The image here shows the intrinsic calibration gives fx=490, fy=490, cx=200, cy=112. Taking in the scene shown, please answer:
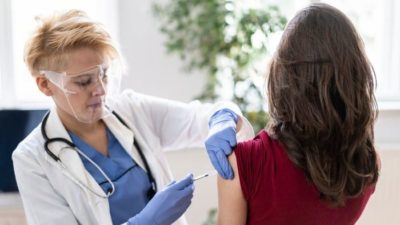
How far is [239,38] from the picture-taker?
2309mm

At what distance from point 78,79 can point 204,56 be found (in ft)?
3.61

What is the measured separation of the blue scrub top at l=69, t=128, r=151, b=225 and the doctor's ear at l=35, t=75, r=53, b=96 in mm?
138

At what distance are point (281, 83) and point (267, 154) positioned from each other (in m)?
0.15

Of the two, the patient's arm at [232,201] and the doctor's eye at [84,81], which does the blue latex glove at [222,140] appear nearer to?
the patient's arm at [232,201]

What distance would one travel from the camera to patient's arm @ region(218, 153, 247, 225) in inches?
40.9

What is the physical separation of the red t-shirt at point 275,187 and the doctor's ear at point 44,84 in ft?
2.10

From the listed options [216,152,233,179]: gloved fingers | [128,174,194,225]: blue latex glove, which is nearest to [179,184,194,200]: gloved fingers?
[128,174,194,225]: blue latex glove

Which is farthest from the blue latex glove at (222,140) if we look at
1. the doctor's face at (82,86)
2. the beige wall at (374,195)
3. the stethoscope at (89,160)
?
the beige wall at (374,195)

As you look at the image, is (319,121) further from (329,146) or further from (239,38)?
(239,38)

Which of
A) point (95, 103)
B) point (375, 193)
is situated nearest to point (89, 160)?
point (95, 103)

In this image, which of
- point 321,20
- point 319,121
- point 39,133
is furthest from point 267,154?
point 39,133

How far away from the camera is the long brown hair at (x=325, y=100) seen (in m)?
0.97

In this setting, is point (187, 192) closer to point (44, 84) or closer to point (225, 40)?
point (44, 84)

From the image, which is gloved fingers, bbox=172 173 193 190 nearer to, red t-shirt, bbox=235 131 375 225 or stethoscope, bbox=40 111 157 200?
stethoscope, bbox=40 111 157 200
